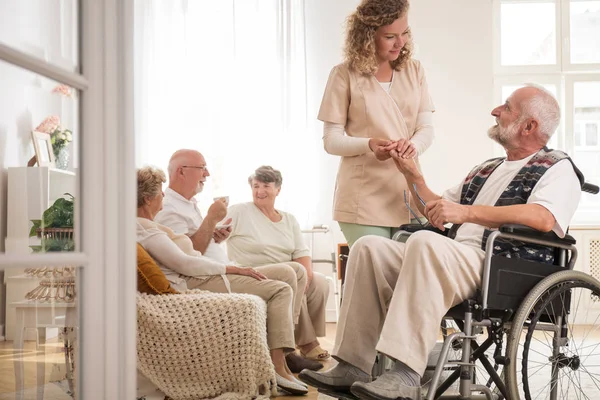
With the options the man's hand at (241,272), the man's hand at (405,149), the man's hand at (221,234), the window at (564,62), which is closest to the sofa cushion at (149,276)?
the man's hand at (241,272)

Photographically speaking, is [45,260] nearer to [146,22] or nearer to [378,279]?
[378,279]

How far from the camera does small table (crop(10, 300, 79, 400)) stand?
135 centimetres

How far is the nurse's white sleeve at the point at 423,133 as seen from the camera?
9.12ft

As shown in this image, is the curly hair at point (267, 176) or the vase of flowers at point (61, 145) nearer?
the vase of flowers at point (61, 145)

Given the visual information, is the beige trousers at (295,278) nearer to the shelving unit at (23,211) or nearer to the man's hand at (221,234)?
the man's hand at (221,234)

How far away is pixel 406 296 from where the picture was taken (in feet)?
6.89

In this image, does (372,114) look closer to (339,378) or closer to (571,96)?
(339,378)

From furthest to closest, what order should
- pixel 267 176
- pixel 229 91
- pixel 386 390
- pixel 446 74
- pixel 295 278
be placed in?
pixel 446 74
pixel 229 91
pixel 267 176
pixel 295 278
pixel 386 390

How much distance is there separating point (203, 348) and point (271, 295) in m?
0.48

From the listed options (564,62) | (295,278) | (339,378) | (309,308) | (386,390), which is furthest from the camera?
(564,62)

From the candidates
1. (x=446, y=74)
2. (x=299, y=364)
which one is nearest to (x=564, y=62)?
(x=446, y=74)

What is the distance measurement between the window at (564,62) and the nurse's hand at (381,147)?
13.5 feet

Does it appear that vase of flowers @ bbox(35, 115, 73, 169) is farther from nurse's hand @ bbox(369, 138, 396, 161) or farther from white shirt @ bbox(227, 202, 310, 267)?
white shirt @ bbox(227, 202, 310, 267)

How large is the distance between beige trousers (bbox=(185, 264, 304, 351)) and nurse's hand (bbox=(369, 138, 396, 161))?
84cm
